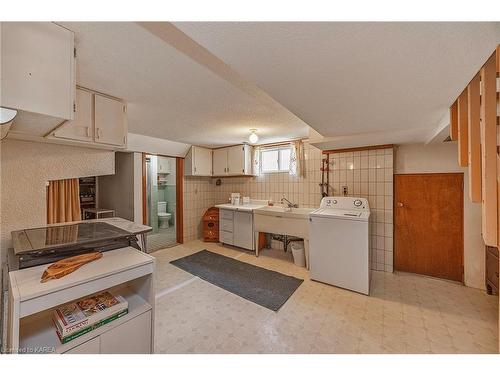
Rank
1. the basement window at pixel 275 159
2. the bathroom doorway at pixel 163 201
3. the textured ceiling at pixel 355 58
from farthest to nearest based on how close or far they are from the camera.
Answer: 1. the bathroom doorway at pixel 163 201
2. the basement window at pixel 275 159
3. the textured ceiling at pixel 355 58

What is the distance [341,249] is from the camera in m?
2.33

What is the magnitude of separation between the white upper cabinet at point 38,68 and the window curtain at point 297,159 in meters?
2.89

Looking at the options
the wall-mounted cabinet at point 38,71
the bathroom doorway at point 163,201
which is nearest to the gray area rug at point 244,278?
the bathroom doorway at point 163,201

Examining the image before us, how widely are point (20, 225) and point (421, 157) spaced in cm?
444

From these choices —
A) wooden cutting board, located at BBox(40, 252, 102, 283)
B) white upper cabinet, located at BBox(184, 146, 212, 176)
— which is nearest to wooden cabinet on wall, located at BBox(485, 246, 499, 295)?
wooden cutting board, located at BBox(40, 252, 102, 283)

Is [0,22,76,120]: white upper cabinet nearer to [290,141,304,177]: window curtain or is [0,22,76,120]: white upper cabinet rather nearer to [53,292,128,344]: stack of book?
[53,292,128,344]: stack of book

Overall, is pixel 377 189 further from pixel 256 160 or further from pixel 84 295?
pixel 84 295

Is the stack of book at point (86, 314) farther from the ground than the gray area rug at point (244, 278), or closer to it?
farther from the ground

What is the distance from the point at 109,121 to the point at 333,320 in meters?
2.63

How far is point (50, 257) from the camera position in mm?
1154

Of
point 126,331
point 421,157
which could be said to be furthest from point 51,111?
point 421,157

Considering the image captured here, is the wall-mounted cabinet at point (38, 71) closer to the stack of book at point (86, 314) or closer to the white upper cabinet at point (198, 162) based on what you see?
the stack of book at point (86, 314)

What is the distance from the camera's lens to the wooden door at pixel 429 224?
2.43 meters

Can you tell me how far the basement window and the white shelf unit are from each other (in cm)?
288
